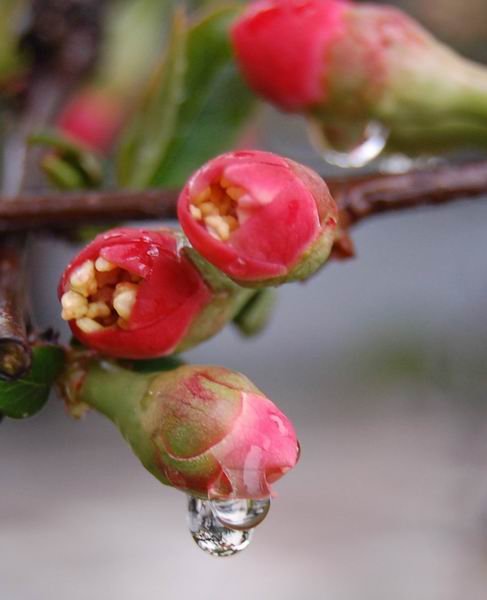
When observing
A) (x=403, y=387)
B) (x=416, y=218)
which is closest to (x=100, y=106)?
Answer: (x=403, y=387)

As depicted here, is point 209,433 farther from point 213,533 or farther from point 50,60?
point 50,60

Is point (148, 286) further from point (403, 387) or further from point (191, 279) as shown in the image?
point (403, 387)

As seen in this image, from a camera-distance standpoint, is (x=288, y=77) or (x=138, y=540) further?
(x=138, y=540)

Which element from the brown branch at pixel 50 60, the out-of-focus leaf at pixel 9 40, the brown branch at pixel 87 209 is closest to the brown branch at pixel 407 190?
the brown branch at pixel 87 209

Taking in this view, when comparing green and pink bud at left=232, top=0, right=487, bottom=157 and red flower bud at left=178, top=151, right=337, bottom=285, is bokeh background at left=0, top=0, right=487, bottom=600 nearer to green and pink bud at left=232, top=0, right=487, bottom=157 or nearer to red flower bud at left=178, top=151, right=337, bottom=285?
green and pink bud at left=232, top=0, right=487, bottom=157

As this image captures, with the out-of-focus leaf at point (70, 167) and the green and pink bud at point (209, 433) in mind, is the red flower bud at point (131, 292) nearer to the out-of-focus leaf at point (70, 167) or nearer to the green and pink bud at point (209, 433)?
the green and pink bud at point (209, 433)

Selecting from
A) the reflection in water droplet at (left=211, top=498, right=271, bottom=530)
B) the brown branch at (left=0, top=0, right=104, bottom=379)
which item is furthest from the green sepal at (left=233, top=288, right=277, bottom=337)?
the brown branch at (left=0, top=0, right=104, bottom=379)
